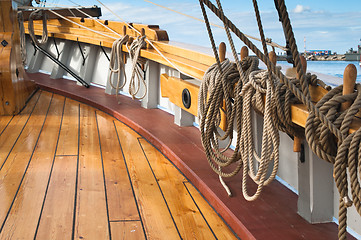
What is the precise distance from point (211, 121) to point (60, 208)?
704 millimetres

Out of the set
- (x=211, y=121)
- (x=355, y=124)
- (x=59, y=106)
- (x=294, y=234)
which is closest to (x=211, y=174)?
(x=211, y=121)

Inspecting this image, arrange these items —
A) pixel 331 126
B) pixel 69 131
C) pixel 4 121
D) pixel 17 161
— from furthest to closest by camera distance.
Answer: pixel 4 121, pixel 69 131, pixel 17 161, pixel 331 126

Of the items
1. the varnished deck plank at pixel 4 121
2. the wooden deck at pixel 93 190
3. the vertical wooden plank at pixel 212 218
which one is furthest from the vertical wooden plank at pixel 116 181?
the varnished deck plank at pixel 4 121

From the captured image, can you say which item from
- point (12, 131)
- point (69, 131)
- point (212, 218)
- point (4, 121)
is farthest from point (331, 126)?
point (4, 121)

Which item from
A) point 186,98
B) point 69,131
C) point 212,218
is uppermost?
point 186,98

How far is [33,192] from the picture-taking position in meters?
1.94

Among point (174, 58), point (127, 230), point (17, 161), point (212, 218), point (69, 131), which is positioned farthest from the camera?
point (69, 131)

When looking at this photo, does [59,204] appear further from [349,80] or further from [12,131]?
[12,131]

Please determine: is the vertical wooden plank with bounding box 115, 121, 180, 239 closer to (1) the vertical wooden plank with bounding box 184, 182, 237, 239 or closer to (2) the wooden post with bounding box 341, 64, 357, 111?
(1) the vertical wooden plank with bounding box 184, 182, 237, 239

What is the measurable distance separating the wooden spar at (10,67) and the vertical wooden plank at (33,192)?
0.60m

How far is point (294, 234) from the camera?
1.46m

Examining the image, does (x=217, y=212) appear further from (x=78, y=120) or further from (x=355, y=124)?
(x=78, y=120)

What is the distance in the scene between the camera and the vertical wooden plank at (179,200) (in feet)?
5.26

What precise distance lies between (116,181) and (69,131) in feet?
3.42
